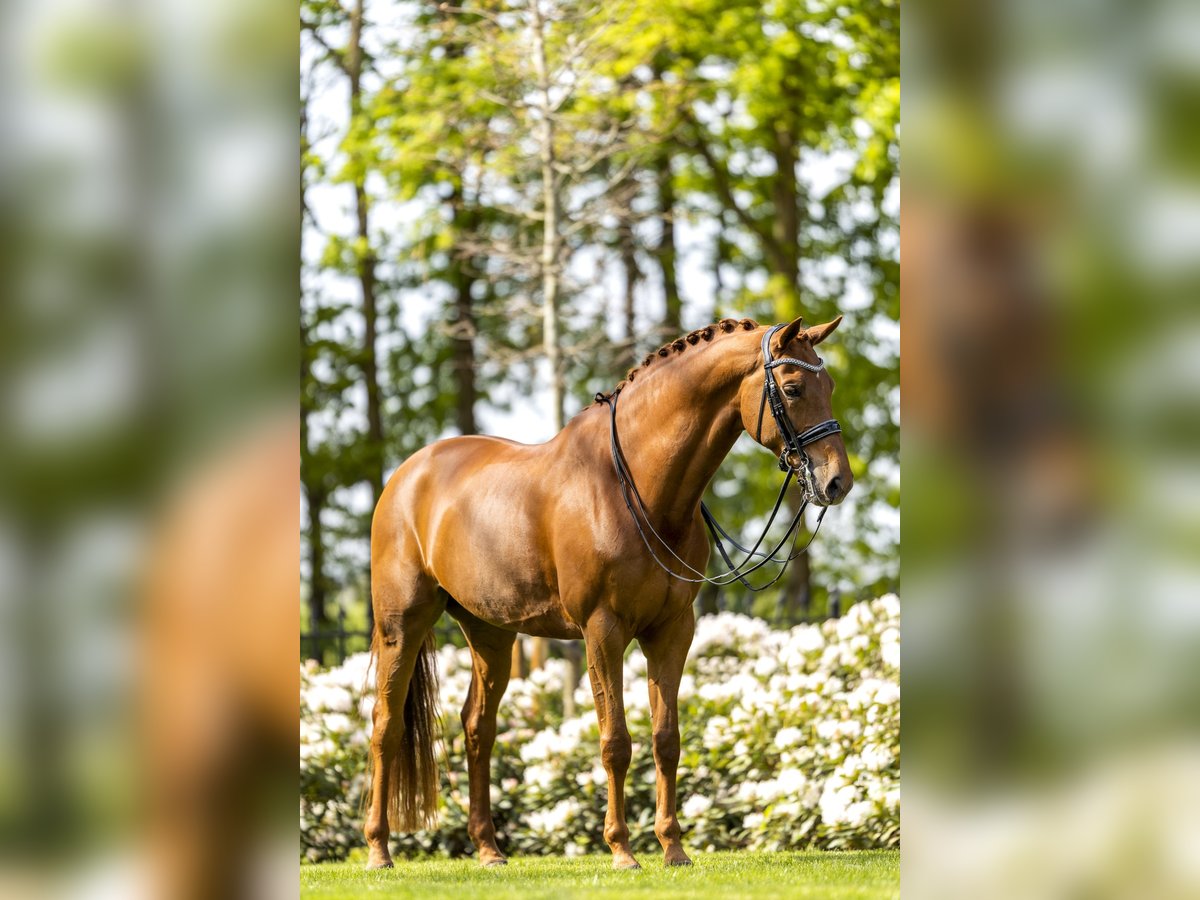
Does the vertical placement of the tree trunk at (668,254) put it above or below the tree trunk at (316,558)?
above

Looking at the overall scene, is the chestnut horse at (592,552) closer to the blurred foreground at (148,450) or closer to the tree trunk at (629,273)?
the blurred foreground at (148,450)

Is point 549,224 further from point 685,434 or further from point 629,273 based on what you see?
point 685,434

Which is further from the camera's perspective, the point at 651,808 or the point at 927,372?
the point at 651,808

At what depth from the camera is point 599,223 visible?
512 inches

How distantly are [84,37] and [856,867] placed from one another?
16.1ft

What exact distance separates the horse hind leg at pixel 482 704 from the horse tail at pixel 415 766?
0.68 feet

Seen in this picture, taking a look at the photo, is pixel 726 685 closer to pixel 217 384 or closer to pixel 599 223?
pixel 599 223

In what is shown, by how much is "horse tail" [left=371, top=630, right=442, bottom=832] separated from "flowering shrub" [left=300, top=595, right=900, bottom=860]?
0.63 metres

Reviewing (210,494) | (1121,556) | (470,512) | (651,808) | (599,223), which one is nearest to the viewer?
(210,494)

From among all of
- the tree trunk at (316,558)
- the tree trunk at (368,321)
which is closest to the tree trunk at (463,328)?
the tree trunk at (368,321)

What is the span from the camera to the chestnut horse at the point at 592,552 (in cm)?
618

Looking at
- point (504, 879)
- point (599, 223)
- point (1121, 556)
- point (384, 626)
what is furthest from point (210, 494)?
point (599, 223)

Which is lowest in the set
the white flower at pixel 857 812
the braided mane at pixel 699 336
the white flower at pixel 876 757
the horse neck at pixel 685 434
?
the white flower at pixel 857 812

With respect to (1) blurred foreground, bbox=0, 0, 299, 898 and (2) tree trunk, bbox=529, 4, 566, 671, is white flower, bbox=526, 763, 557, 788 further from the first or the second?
(1) blurred foreground, bbox=0, 0, 299, 898
